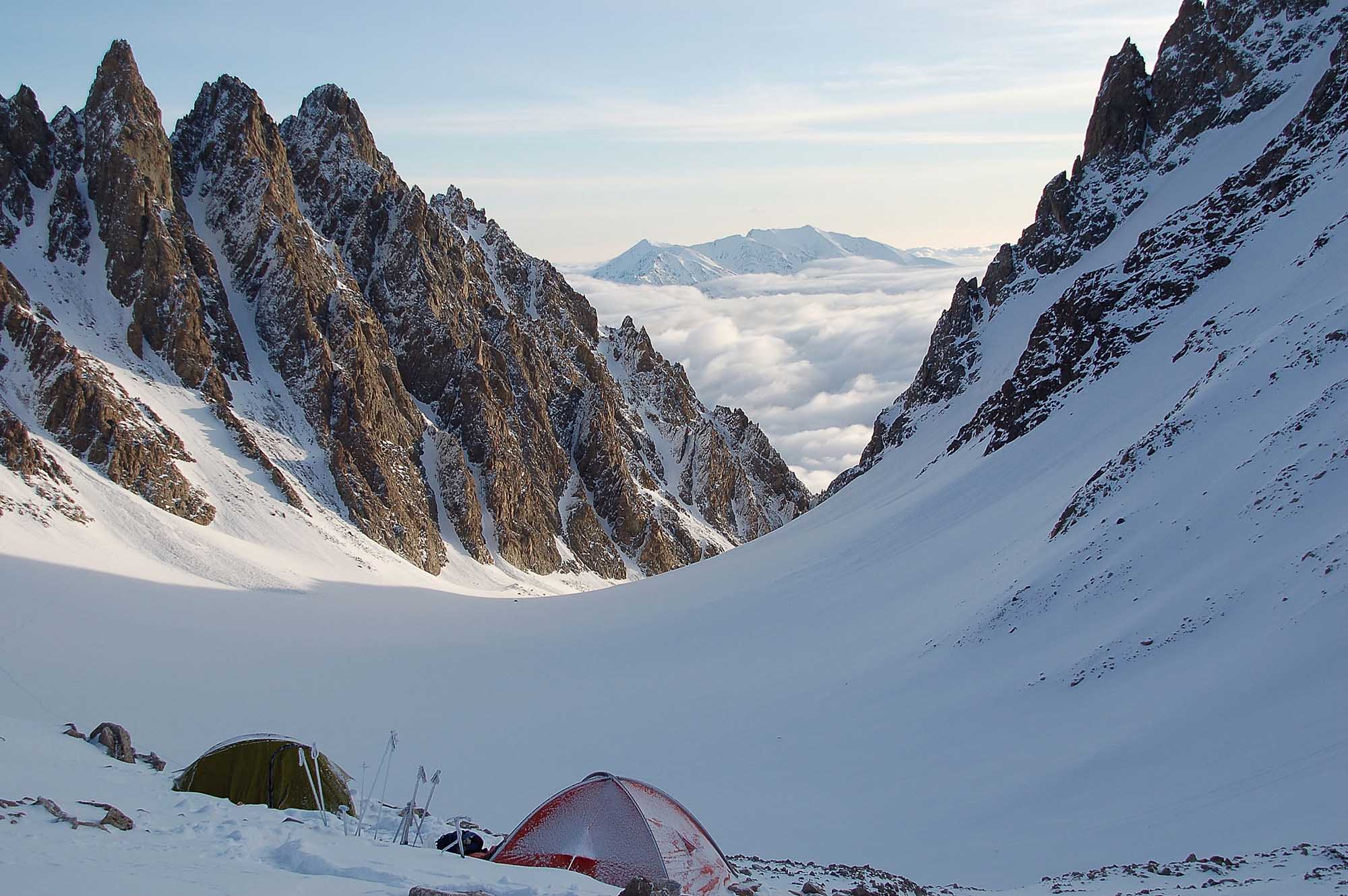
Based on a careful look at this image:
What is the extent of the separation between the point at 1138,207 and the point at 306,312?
60.6 m

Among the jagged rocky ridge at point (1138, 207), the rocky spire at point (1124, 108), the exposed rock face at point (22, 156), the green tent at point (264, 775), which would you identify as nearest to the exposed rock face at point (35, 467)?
the exposed rock face at point (22, 156)

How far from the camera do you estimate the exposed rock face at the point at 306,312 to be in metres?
75.2

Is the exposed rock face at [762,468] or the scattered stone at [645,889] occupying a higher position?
the exposed rock face at [762,468]

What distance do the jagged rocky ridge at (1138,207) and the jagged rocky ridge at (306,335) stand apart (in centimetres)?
3161

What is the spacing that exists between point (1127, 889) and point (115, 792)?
12.7 metres

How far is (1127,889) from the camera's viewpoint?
12469 millimetres

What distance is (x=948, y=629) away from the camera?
27.4 meters

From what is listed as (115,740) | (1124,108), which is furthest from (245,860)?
(1124,108)

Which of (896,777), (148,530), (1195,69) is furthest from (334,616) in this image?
(1195,69)

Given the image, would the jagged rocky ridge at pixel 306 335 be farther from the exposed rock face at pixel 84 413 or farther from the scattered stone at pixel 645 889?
the scattered stone at pixel 645 889

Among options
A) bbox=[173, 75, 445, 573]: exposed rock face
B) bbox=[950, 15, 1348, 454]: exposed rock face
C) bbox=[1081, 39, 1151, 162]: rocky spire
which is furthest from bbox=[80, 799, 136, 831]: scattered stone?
bbox=[1081, 39, 1151, 162]: rocky spire

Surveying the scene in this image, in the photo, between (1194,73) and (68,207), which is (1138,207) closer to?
(1194,73)

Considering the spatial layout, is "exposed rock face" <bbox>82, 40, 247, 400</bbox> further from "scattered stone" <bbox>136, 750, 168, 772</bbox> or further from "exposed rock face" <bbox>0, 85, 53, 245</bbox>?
"scattered stone" <bbox>136, 750, 168, 772</bbox>

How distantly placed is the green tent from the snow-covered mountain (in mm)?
2614
